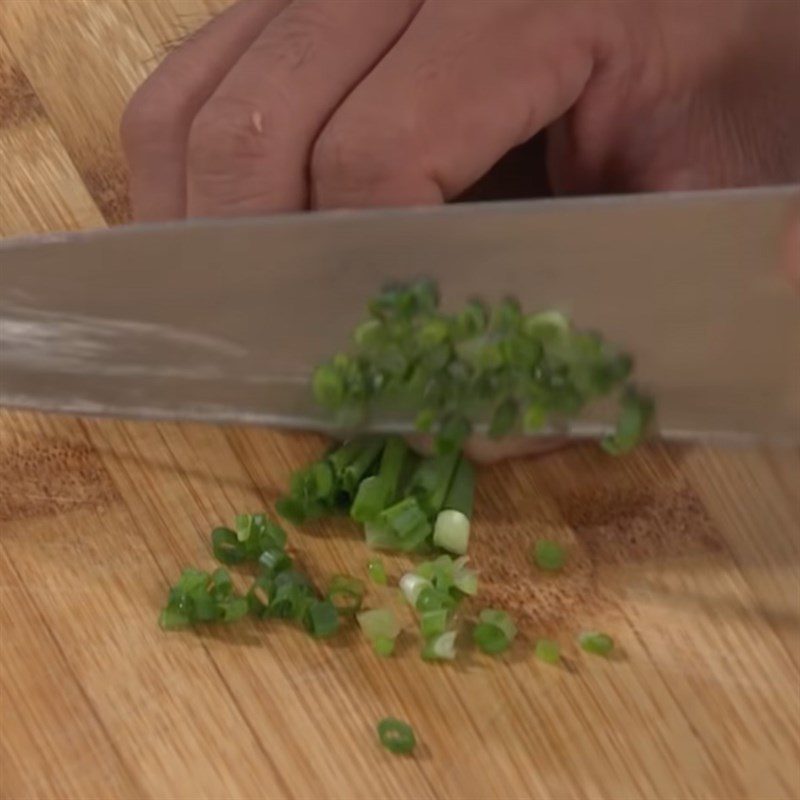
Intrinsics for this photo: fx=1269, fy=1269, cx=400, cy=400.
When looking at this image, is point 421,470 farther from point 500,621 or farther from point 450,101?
point 450,101

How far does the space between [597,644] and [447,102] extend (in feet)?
1.55

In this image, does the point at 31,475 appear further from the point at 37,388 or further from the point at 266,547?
the point at 266,547

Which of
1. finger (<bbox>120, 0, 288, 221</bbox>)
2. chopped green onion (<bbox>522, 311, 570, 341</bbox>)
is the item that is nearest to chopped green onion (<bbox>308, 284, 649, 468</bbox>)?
chopped green onion (<bbox>522, 311, 570, 341</bbox>)

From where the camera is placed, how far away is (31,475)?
3.81ft

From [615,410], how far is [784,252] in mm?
203

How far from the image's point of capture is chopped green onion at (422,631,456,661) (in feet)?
3.54

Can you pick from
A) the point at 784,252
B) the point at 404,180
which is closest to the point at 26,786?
the point at 404,180

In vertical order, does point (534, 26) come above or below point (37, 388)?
above

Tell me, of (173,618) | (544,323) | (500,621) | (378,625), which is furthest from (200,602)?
(544,323)

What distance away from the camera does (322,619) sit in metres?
1.08

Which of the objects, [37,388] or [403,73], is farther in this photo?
[37,388]

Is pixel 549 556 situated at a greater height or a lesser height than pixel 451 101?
lesser

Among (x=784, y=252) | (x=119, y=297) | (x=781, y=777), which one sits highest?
(x=119, y=297)

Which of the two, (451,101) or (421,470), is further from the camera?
(421,470)
